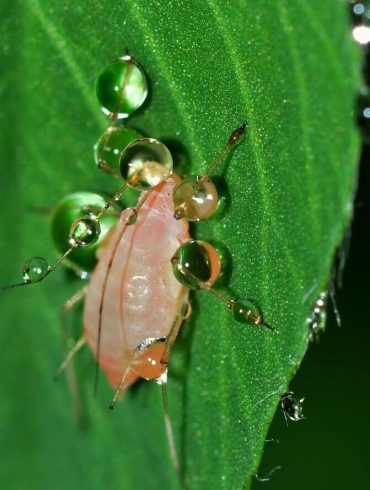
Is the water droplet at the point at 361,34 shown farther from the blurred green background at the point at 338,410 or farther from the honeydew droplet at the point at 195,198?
the blurred green background at the point at 338,410

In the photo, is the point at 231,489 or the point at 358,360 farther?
Result: the point at 358,360

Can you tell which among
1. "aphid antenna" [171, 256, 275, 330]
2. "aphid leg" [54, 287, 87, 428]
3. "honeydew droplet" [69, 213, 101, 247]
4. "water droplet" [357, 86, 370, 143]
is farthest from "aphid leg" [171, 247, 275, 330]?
"aphid leg" [54, 287, 87, 428]

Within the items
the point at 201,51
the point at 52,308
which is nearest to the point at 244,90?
the point at 201,51

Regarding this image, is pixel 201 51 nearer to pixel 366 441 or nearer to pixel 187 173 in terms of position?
pixel 187 173

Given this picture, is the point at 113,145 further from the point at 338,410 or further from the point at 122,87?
the point at 338,410

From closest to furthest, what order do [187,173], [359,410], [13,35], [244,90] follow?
[244,90] → [187,173] → [13,35] → [359,410]

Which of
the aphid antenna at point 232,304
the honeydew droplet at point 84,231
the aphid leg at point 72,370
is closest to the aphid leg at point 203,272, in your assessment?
the aphid antenna at point 232,304
